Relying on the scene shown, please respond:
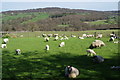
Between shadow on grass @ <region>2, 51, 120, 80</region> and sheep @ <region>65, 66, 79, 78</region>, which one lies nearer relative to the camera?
sheep @ <region>65, 66, 79, 78</region>

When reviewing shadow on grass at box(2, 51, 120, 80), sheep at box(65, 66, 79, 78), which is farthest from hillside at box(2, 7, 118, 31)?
sheep at box(65, 66, 79, 78)

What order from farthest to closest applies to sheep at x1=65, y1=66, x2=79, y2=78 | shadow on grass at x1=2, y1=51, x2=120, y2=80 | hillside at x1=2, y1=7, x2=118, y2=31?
hillside at x1=2, y1=7, x2=118, y2=31, shadow on grass at x1=2, y1=51, x2=120, y2=80, sheep at x1=65, y1=66, x2=79, y2=78

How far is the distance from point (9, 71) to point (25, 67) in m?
1.22

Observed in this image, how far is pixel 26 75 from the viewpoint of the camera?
398 inches

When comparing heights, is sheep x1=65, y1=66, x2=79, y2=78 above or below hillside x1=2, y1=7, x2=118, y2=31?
below

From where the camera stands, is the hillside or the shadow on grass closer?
the shadow on grass

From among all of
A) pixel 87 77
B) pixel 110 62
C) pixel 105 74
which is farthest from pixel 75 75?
pixel 110 62

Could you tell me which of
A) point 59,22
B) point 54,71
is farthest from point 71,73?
point 59,22

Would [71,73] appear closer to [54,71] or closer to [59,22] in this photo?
[54,71]

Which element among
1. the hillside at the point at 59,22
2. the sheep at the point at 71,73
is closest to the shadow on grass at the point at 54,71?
the sheep at the point at 71,73

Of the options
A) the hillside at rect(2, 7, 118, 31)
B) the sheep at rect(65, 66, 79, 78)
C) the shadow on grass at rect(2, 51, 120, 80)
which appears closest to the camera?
the sheep at rect(65, 66, 79, 78)

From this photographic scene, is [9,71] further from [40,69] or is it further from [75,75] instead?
[75,75]

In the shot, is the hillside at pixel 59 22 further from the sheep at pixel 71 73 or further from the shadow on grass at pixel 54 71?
the sheep at pixel 71 73

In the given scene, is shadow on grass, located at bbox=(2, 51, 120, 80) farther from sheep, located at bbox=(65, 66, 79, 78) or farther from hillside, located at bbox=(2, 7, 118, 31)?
hillside, located at bbox=(2, 7, 118, 31)
